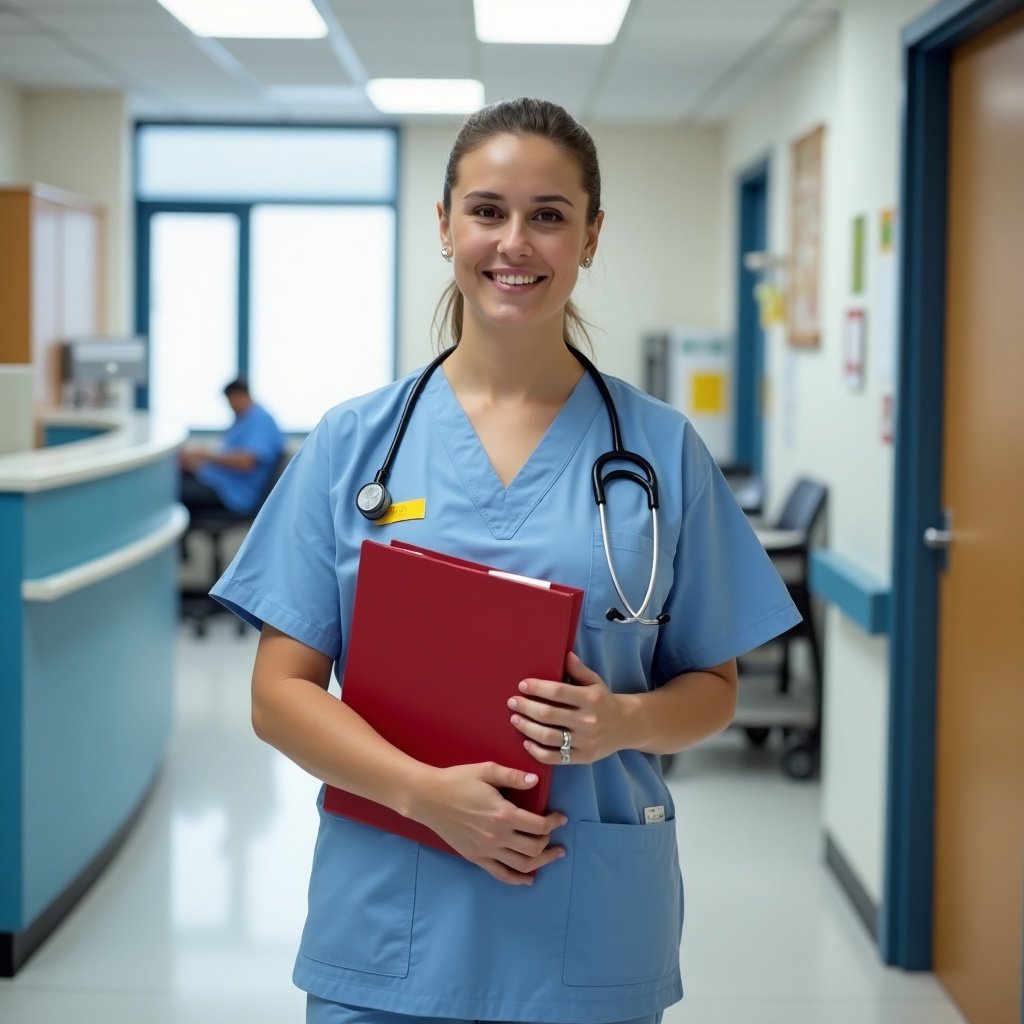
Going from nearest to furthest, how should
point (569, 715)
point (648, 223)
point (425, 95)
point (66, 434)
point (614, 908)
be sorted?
point (569, 715) < point (614, 908) < point (66, 434) < point (425, 95) < point (648, 223)

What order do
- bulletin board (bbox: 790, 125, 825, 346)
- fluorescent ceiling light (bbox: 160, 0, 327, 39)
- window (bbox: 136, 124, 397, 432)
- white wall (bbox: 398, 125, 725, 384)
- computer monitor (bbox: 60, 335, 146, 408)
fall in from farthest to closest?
1. window (bbox: 136, 124, 397, 432)
2. white wall (bbox: 398, 125, 725, 384)
3. computer monitor (bbox: 60, 335, 146, 408)
4. bulletin board (bbox: 790, 125, 825, 346)
5. fluorescent ceiling light (bbox: 160, 0, 327, 39)

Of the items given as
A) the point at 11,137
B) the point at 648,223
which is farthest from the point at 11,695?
the point at 648,223

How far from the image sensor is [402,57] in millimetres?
5090

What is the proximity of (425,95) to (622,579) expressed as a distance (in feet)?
16.5

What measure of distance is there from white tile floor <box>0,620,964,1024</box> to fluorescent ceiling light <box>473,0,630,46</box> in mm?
2304

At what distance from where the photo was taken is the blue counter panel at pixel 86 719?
2762mm

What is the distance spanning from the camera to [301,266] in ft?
22.9

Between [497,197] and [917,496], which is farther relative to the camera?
[917,496]

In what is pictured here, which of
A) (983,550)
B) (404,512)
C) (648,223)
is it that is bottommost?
(983,550)

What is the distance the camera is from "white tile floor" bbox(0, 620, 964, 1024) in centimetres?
262

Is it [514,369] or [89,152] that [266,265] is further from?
[514,369]

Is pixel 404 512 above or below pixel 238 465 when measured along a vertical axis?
above

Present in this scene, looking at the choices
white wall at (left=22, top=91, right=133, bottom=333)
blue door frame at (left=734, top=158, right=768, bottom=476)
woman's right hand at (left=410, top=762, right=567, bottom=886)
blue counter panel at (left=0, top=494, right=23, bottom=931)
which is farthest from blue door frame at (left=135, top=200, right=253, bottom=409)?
woman's right hand at (left=410, top=762, right=567, bottom=886)

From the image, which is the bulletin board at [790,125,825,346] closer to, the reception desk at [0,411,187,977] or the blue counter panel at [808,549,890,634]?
the blue counter panel at [808,549,890,634]
